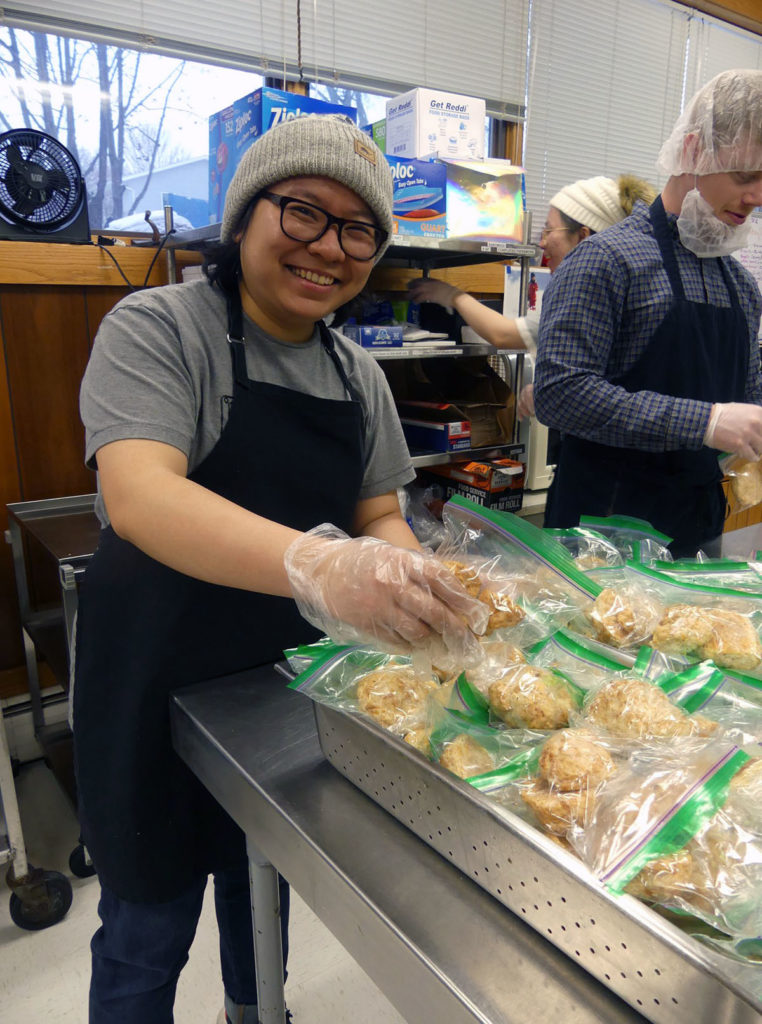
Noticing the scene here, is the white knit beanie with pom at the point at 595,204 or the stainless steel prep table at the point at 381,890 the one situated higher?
the white knit beanie with pom at the point at 595,204

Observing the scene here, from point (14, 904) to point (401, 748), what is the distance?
1.67 m

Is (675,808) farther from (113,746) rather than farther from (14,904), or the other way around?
(14,904)

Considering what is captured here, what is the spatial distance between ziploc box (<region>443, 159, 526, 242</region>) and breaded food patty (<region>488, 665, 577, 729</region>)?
1924 millimetres

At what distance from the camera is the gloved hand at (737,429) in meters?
1.46

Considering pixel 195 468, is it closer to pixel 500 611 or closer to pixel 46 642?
pixel 500 611

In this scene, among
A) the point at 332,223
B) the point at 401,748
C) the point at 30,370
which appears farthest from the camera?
the point at 30,370

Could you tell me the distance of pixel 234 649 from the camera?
3.60ft

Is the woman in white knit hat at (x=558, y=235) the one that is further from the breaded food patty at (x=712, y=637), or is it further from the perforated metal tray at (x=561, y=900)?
the perforated metal tray at (x=561, y=900)

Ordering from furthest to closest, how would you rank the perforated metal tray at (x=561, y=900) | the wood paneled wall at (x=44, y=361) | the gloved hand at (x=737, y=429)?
the wood paneled wall at (x=44, y=361), the gloved hand at (x=737, y=429), the perforated metal tray at (x=561, y=900)

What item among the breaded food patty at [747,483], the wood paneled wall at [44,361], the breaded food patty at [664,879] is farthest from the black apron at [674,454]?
the wood paneled wall at [44,361]

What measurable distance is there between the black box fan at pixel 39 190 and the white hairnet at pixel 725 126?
1752mm

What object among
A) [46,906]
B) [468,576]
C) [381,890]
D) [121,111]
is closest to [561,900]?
[381,890]

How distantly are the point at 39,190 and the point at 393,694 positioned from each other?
205 cm

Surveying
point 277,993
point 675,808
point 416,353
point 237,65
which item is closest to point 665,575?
point 675,808
